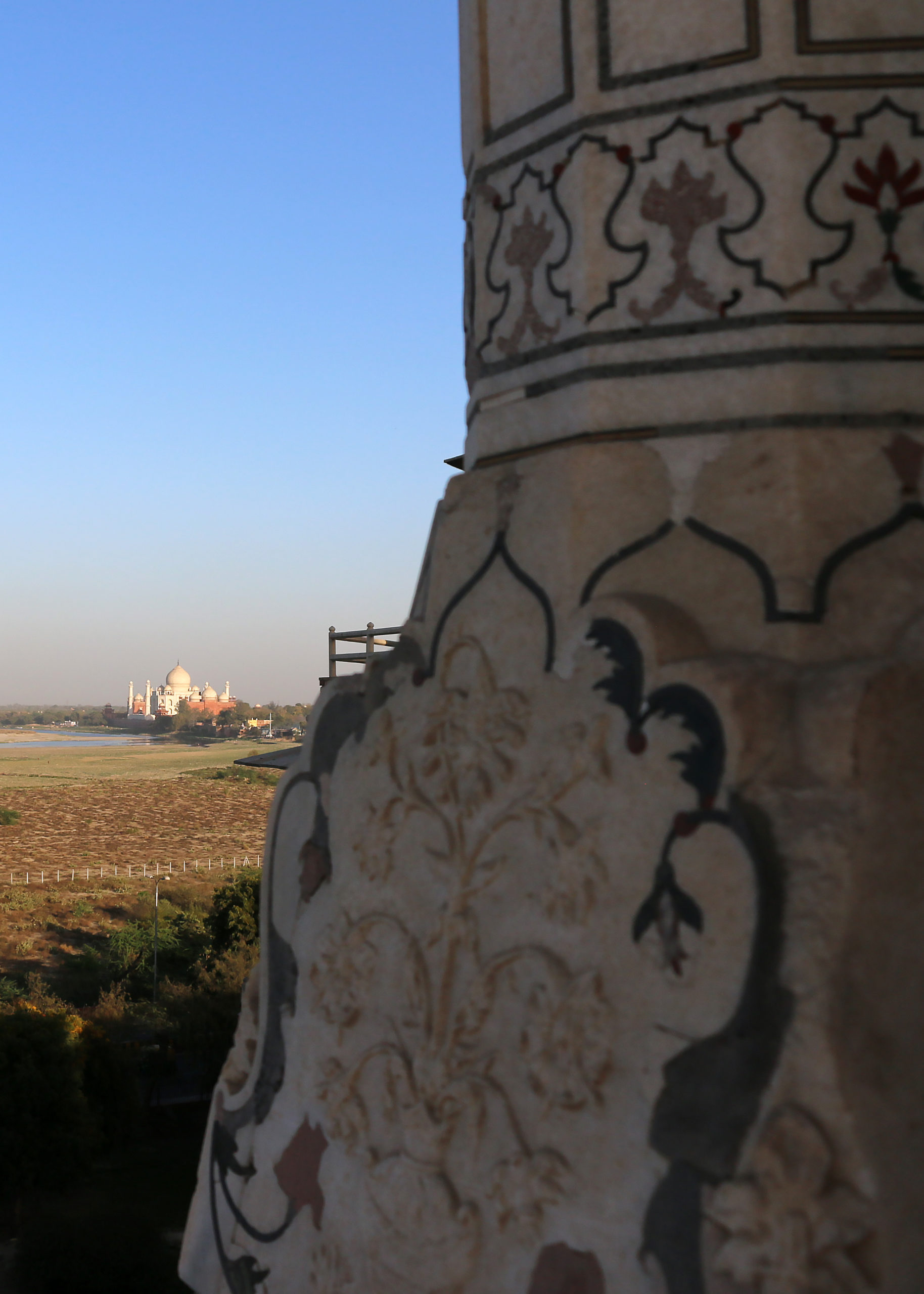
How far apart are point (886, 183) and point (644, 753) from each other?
910 millimetres

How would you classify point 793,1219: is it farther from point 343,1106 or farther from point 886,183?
point 886,183

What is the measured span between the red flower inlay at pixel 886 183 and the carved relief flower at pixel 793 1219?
1250 mm

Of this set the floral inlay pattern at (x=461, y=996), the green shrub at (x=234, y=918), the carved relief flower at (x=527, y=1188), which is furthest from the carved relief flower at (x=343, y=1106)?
the green shrub at (x=234, y=918)

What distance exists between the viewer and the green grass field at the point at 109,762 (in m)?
82.9

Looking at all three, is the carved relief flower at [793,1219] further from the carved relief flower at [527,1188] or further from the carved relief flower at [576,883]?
the carved relief flower at [576,883]

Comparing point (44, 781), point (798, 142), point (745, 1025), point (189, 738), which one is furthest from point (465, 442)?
point (189, 738)

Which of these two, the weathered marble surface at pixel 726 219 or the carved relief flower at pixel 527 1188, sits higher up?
the weathered marble surface at pixel 726 219

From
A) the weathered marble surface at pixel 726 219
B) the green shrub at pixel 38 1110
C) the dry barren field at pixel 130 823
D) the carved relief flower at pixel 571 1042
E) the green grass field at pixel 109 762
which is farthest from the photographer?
the green grass field at pixel 109 762

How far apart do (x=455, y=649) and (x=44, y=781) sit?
84284 millimetres

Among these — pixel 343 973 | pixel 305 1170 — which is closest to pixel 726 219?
pixel 343 973

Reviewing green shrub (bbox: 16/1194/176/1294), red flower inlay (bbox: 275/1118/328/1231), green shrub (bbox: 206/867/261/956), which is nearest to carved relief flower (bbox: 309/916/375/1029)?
red flower inlay (bbox: 275/1118/328/1231)

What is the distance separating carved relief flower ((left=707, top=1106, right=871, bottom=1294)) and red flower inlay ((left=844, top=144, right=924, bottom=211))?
1.25 meters

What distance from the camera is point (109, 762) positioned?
321 ft

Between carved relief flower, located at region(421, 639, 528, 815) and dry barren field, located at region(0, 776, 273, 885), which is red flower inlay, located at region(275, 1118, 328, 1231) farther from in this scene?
dry barren field, located at region(0, 776, 273, 885)
